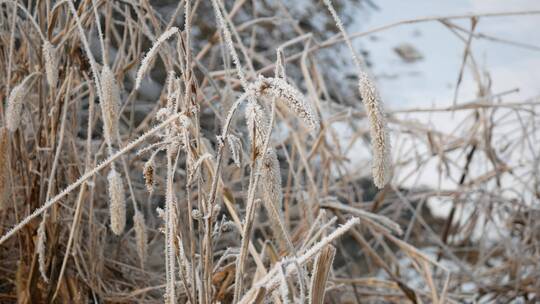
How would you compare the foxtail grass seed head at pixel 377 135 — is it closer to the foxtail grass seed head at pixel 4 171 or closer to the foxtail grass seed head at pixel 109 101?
the foxtail grass seed head at pixel 109 101

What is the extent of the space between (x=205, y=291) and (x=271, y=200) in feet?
0.36

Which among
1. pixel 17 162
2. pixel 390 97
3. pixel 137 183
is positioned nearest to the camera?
pixel 17 162

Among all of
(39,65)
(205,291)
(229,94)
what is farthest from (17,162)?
(205,291)

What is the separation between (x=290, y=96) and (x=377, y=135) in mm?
64

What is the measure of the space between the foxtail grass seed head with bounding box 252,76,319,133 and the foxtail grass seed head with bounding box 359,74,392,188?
0.13ft

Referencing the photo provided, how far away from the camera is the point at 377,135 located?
1.46 ft

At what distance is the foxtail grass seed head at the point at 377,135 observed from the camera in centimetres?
44

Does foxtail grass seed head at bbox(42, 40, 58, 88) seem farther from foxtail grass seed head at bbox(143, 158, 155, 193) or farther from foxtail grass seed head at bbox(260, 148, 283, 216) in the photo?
foxtail grass seed head at bbox(260, 148, 283, 216)

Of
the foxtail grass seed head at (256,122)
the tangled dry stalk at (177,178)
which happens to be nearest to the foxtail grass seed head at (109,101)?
the tangled dry stalk at (177,178)

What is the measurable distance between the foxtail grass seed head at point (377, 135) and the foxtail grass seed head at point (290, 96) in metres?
0.04

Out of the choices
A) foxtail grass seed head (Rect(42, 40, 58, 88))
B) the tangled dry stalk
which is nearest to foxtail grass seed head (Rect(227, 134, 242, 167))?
the tangled dry stalk

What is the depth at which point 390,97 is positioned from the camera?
141 inches

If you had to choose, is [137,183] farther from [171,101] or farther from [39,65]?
[171,101]

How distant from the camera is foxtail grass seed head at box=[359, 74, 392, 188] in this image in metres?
0.44
